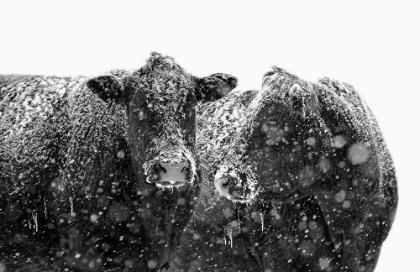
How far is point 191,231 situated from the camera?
874 centimetres

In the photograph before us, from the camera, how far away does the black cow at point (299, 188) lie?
25.4 feet

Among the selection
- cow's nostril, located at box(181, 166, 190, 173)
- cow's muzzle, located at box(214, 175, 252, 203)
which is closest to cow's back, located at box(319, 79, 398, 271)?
cow's muzzle, located at box(214, 175, 252, 203)

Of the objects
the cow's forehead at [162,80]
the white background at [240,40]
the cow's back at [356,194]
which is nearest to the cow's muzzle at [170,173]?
the cow's forehead at [162,80]

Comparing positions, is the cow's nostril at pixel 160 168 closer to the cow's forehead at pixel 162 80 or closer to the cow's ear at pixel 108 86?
the cow's forehead at pixel 162 80

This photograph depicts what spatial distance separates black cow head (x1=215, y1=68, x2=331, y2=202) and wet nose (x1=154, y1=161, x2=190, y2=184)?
30.1 inches

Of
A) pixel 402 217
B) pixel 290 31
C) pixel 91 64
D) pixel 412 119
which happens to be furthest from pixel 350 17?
pixel 402 217

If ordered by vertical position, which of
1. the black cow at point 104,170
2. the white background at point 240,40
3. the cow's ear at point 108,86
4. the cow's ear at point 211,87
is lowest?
the white background at point 240,40

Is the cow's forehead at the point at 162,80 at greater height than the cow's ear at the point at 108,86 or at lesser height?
greater

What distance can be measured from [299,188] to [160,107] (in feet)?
4.81

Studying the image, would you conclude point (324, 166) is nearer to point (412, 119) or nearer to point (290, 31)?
point (412, 119)

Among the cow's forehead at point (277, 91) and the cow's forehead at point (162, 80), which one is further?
the cow's forehead at point (277, 91)

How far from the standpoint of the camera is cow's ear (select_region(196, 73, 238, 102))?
7711 mm

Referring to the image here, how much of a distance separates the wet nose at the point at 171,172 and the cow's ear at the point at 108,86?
89cm

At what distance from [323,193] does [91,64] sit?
129ft
